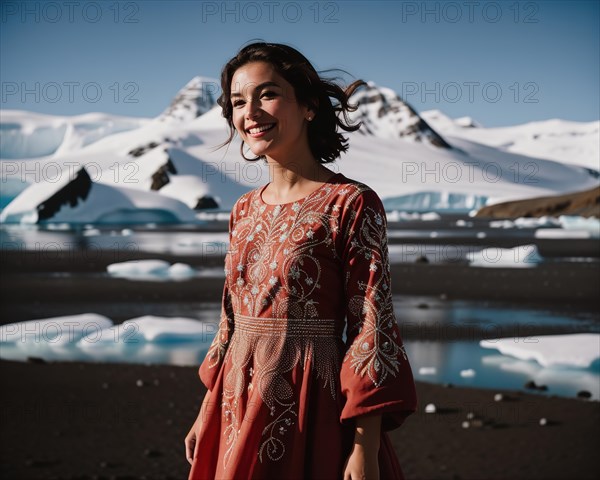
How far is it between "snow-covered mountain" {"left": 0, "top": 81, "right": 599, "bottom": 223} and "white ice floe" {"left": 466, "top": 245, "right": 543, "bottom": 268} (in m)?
Answer: 2.77

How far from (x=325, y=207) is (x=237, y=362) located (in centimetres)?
39

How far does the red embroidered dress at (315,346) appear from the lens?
1.53 m

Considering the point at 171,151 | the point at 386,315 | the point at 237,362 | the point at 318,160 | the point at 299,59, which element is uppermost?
the point at 171,151

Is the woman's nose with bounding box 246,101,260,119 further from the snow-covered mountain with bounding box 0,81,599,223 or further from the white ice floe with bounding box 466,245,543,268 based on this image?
the snow-covered mountain with bounding box 0,81,599,223

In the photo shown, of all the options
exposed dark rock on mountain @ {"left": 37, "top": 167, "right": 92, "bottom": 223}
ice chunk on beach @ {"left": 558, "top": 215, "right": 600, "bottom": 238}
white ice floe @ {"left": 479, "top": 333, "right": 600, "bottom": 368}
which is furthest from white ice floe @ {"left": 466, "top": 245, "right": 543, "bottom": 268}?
exposed dark rock on mountain @ {"left": 37, "top": 167, "right": 92, "bottom": 223}

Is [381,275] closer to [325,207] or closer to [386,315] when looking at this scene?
[386,315]

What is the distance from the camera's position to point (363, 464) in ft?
4.91

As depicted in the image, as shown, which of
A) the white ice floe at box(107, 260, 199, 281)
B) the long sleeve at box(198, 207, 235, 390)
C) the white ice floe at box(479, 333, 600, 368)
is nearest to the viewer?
the long sleeve at box(198, 207, 235, 390)

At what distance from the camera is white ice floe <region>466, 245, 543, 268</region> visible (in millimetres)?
13578

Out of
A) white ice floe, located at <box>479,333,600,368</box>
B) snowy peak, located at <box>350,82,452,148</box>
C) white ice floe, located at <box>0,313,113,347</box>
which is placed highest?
snowy peak, located at <box>350,82,452,148</box>

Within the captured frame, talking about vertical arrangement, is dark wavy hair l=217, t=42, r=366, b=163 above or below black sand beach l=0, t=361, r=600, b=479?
above

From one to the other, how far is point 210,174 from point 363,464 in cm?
5475

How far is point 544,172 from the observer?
3228 inches

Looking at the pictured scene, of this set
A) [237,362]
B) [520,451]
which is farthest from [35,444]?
[237,362]
